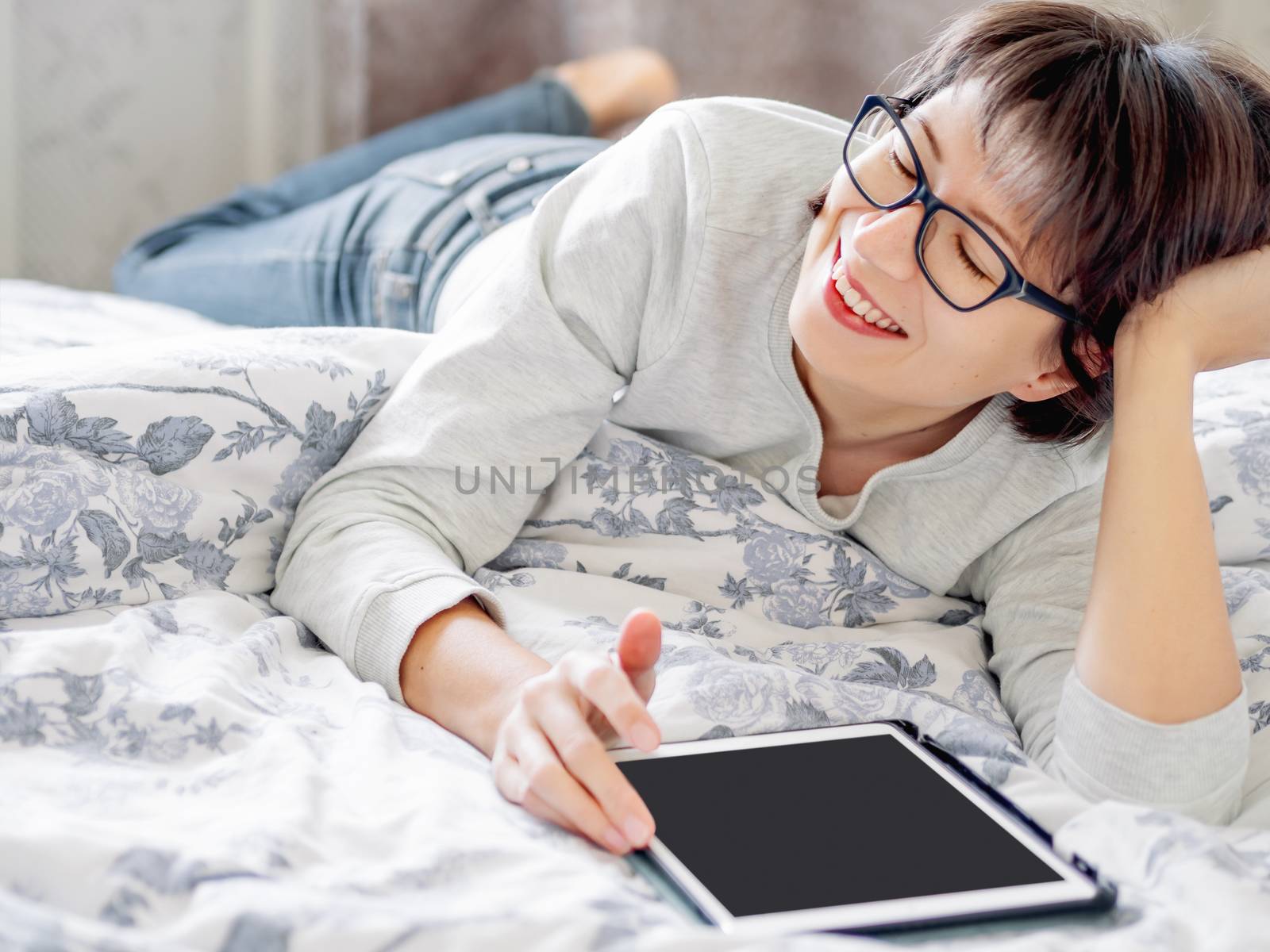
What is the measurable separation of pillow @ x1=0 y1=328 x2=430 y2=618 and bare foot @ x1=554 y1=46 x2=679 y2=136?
1.07 m

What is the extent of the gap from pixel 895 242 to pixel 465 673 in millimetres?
393

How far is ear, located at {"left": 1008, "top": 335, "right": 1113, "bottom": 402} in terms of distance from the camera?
905 millimetres

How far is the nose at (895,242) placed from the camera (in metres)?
0.82

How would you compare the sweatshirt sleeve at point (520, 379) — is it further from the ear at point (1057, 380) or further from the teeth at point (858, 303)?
the ear at point (1057, 380)

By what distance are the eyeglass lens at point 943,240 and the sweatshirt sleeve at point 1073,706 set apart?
0.86 feet

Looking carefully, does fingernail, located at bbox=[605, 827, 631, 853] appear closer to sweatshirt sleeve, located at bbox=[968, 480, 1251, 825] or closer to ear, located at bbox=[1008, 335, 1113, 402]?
sweatshirt sleeve, located at bbox=[968, 480, 1251, 825]

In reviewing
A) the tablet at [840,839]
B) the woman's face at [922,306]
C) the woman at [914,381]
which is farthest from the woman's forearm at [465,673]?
the woman's face at [922,306]

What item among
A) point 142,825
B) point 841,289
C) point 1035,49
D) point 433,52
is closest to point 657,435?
point 841,289

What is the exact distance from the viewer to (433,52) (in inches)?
89.4

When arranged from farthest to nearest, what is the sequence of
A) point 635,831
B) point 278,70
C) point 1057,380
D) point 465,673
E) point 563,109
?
point 278,70 → point 563,109 → point 1057,380 → point 465,673 → point 635,831

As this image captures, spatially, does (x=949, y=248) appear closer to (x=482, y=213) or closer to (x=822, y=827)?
(x=822, y=827)

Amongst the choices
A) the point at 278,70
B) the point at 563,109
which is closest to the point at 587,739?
the point at 563,109

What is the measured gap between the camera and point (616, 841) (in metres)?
0.62

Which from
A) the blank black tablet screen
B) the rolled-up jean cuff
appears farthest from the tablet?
the rolled-up jean cuff
